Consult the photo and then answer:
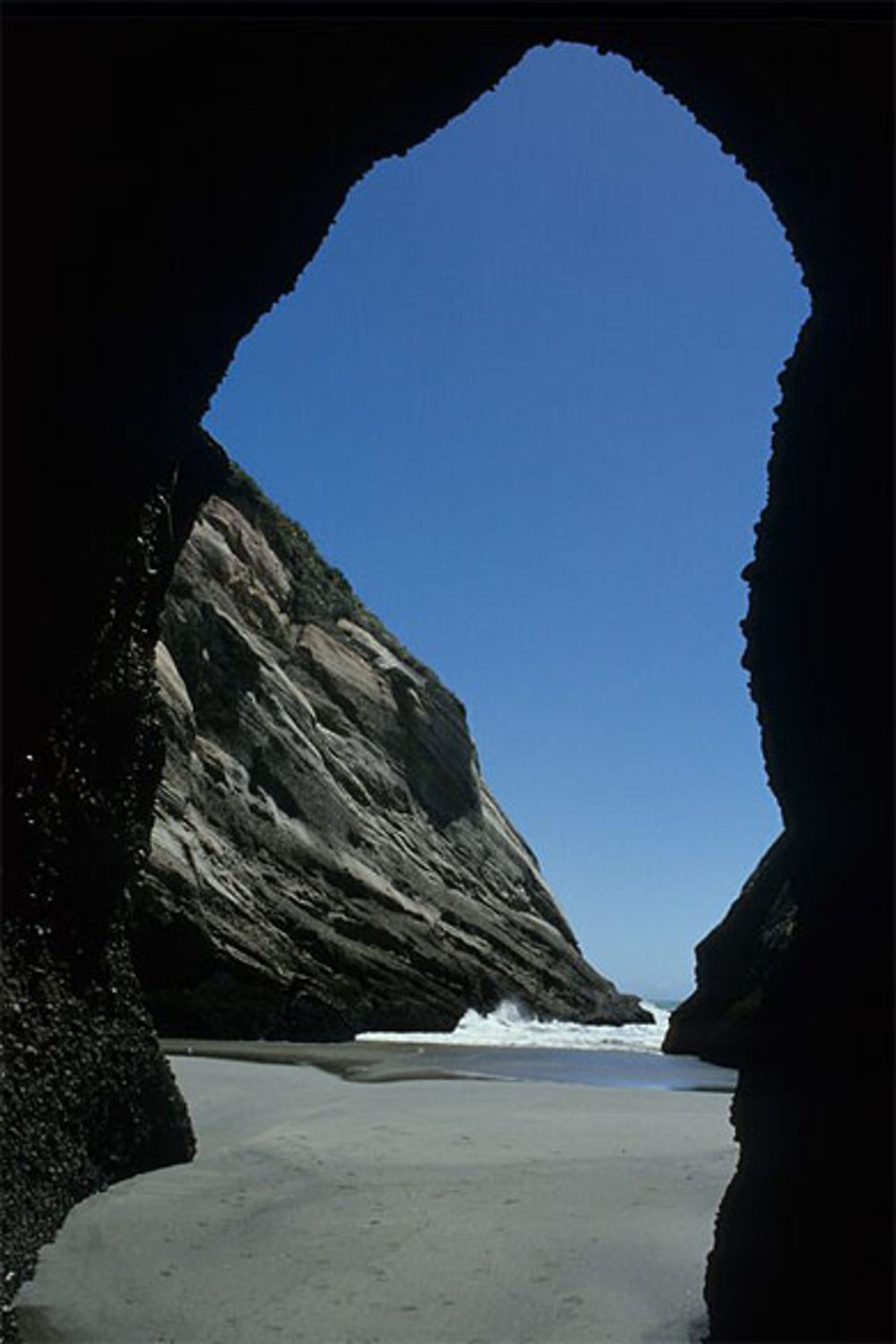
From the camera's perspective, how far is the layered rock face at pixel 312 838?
628 inches

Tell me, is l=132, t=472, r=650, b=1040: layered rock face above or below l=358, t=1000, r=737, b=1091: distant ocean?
above

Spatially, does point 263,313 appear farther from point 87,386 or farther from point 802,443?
point 802,443

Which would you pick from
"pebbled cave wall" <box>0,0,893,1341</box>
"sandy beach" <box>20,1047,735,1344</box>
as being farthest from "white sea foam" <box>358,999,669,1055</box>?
"pebbled cave wall" <box>0,0,893,1341</box>

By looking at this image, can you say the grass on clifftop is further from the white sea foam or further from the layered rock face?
the white sea foam

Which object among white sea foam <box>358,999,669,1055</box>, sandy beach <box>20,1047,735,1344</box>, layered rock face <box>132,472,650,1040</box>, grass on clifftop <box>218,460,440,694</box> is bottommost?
white sea foam <box>358,999,669,1055</box>

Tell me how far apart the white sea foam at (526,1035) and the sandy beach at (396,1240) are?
30.6 feet

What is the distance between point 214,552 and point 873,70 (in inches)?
832

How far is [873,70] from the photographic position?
123 inches

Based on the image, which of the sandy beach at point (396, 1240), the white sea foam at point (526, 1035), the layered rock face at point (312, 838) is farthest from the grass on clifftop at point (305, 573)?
the sandy beach at point (396, 1240)

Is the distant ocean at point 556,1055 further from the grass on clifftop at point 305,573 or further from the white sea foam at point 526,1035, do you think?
the grass on clifftop at point 305,573

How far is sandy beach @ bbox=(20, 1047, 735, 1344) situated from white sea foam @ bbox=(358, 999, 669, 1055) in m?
9.33

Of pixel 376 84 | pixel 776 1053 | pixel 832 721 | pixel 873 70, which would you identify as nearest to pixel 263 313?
pixel 376 84

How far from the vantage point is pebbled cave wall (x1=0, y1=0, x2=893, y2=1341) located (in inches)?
119

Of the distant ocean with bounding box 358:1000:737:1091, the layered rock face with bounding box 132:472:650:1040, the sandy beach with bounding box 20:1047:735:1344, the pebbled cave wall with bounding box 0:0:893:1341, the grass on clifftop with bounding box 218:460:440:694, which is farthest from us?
the grass on clifftop with bounding box 218:460:440:694
